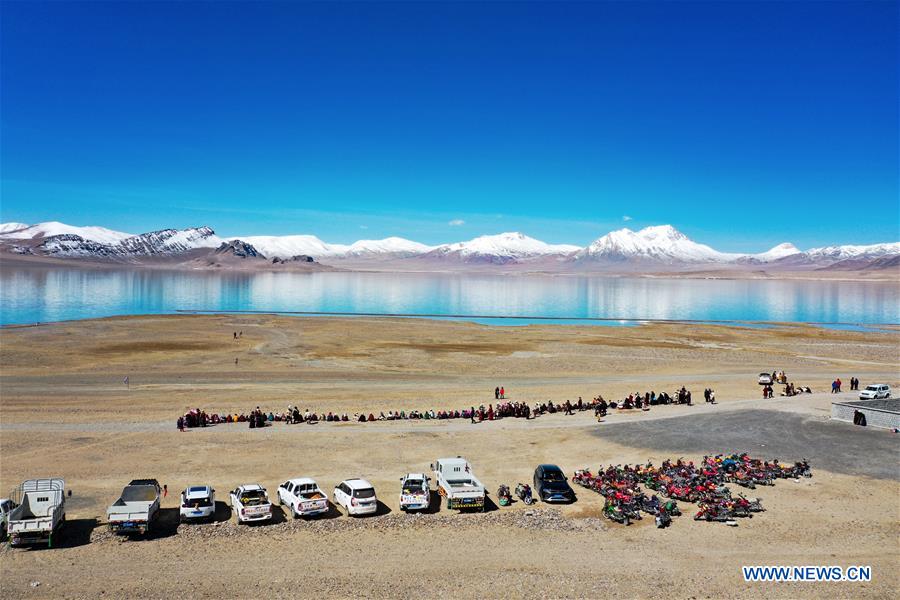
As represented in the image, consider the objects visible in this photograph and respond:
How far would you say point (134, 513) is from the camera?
804 inches

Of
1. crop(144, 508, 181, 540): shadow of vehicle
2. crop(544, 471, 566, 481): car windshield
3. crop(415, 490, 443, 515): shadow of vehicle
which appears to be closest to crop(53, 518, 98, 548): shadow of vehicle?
crop(144, 508, 181, 540): shadow of vehicle

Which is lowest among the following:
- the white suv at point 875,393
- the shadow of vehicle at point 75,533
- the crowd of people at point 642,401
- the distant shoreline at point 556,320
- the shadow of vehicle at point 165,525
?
the shadow of vehicle at point 165,525

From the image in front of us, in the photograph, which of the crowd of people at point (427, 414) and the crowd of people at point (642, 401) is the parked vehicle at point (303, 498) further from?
the crowd of people at point (642, 401)

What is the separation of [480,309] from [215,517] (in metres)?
143

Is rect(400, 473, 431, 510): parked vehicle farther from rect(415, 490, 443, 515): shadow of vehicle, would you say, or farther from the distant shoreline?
the distant shoreline

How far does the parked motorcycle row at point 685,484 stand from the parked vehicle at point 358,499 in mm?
8615

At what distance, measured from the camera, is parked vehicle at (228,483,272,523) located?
21641mm

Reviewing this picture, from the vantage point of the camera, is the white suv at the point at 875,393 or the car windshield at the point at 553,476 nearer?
the car windshield at the point at 553,476

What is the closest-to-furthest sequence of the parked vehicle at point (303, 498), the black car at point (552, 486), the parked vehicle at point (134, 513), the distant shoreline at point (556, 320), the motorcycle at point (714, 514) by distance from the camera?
the parked vehicle at point (134, 513) < the parked vehicle at point (303, 498) < the motorcycle at point (714, 514) < the black car at point (552, 486) < the distant shoreline at point (556, 320)

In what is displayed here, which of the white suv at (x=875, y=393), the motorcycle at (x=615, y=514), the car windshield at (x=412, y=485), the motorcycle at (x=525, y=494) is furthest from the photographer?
the white suv at (x=875, y=393)

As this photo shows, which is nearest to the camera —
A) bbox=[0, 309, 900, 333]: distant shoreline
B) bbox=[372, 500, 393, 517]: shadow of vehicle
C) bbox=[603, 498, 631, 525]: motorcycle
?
bbox=[603, 498, 631, 525]: motorcycle

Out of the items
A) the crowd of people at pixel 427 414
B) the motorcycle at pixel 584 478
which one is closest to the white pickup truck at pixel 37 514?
the crowd of people at pixel 427 414

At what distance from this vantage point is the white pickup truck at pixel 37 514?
19344mm

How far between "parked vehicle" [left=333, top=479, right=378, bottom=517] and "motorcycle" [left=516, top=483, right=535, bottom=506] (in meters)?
5.80
